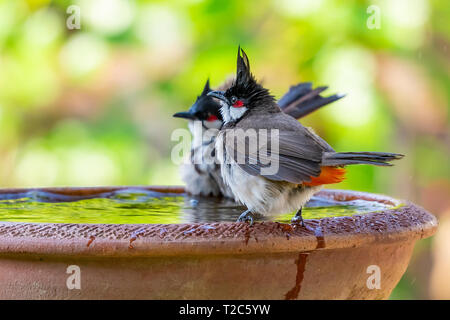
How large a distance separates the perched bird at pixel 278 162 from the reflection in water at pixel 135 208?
0.50 feet

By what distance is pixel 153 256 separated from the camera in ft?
5.92

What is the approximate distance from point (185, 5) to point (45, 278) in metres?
3.70

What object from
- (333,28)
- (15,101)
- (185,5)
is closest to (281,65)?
(333,28)

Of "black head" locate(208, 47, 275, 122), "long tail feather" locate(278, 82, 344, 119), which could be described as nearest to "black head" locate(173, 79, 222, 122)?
"long tail feather" locate(278, 82, 344, 119)

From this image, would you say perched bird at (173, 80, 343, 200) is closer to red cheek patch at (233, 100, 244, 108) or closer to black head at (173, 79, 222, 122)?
black head at (173, 79, 222, 122)

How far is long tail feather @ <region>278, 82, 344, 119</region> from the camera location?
10.8 feet

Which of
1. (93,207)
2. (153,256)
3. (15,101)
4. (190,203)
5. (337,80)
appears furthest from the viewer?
(15,101)

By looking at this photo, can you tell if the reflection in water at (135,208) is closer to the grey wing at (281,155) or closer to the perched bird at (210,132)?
the perched bird at (210,132)

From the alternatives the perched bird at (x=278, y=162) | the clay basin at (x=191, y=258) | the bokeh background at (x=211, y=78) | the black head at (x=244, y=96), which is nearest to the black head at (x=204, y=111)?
the black head at (x=244, y=96)

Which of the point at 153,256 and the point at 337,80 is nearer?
the point at 153,256

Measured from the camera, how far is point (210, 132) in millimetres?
3557

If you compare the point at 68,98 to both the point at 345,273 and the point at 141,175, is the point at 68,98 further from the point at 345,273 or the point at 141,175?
the point at 345,273

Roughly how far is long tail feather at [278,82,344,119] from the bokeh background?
1555 millimetres

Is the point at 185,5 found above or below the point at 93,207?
above
